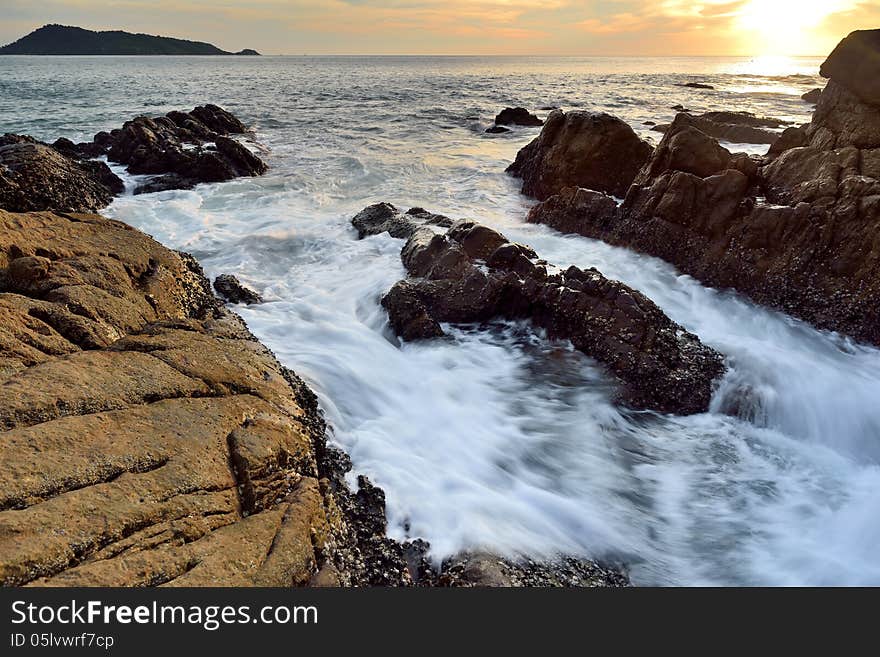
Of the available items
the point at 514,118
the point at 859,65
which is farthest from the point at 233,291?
the point at 514,118

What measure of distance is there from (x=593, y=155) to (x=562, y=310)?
8343 mm

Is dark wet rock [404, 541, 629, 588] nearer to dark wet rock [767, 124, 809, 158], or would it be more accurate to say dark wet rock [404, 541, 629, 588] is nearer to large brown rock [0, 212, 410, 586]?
large brown rock [0, 212, 410, 586]

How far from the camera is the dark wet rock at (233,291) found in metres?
8.39

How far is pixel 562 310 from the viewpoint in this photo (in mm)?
7406

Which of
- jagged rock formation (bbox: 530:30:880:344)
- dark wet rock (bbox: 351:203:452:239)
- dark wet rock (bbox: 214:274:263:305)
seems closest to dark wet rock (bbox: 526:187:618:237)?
jagged rock formation (bbox: 530:30:880:344)

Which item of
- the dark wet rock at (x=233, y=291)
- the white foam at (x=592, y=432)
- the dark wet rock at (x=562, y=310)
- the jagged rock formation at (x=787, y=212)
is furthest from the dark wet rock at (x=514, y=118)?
the dark wet rock at (x=233, y=291)

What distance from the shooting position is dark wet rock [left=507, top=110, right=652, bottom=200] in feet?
46.2

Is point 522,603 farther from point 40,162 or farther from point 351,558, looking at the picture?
point 40,162

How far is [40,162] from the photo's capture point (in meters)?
11.8

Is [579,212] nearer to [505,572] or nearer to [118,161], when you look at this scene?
[505,572]

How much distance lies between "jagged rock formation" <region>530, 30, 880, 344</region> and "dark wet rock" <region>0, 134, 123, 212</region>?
10.6 m

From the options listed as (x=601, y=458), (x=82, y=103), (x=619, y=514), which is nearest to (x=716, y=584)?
(x=619, y=514)

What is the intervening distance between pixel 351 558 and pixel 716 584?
10.1 feet

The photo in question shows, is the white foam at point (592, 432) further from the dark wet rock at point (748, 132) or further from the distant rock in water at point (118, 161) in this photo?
the dark wet rock at point (748, 132)
